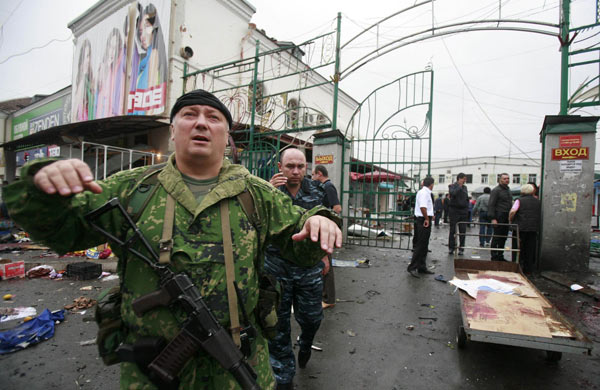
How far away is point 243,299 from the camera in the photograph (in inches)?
48.2

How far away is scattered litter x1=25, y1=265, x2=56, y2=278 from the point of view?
491cm

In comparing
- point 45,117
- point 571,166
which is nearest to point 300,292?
point 571,166

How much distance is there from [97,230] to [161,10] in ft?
36.6

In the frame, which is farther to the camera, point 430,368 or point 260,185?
point 430,368

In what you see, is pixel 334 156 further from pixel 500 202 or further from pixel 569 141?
pixel 569 141

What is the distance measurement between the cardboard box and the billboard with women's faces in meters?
5.93

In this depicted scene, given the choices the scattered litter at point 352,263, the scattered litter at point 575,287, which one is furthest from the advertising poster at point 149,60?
the scattered litter at point 575,287

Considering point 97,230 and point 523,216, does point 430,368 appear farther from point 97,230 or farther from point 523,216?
point 523,216

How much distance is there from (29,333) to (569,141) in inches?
336

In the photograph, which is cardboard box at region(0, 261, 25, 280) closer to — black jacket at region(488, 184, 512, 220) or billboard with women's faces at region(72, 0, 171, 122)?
billboard with women's faces at region(72, 0, 171, 122)

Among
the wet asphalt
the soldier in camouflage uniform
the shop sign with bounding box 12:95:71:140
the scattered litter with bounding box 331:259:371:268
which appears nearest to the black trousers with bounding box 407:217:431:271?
the scattered litter with bounding box 331:259:371:268

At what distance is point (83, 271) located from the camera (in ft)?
15.8

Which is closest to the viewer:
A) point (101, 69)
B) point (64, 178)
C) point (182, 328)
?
point (64, 178)

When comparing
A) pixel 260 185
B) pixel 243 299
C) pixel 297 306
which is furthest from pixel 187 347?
pixel 297 306
